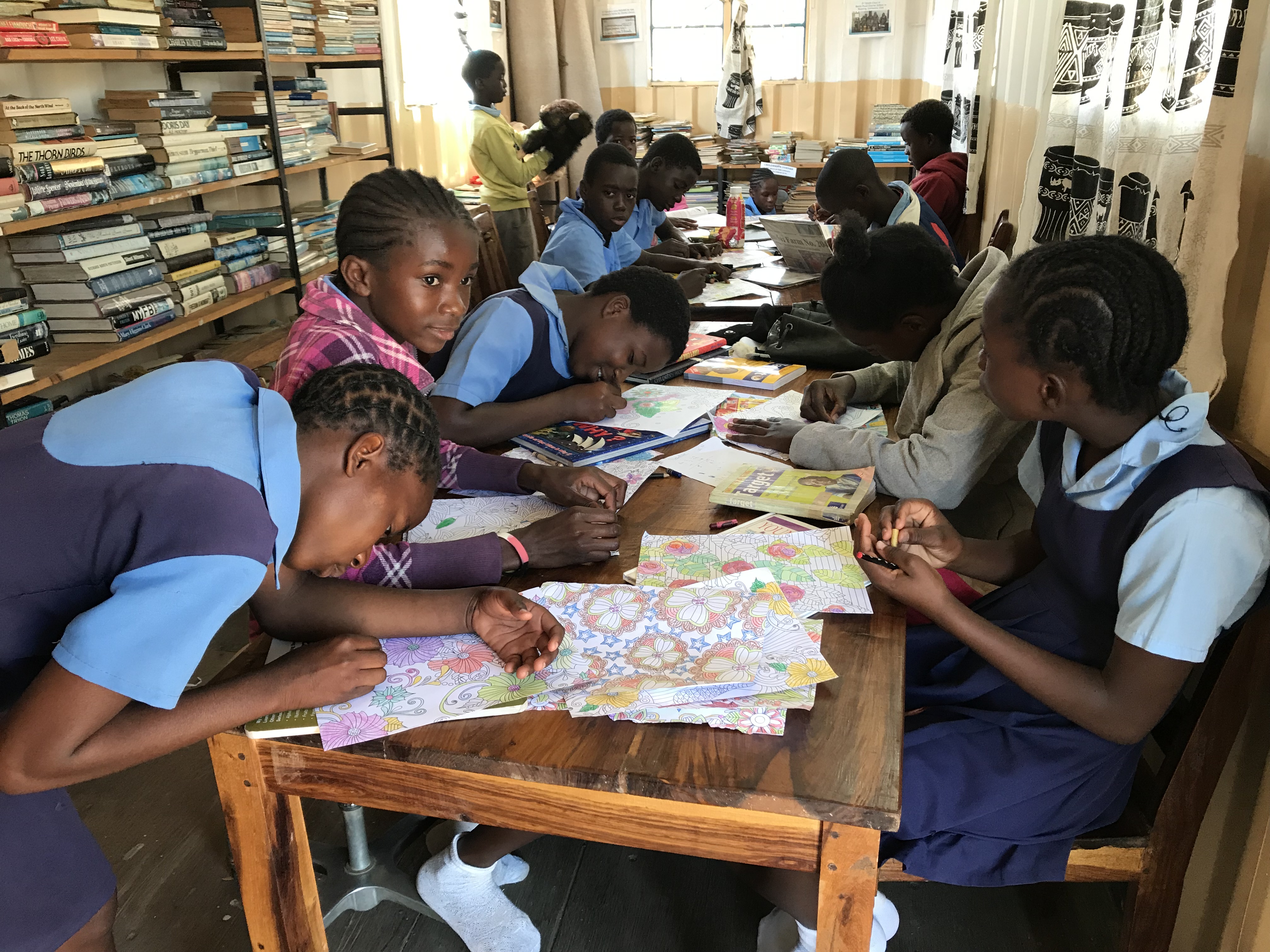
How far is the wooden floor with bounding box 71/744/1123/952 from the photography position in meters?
1.47

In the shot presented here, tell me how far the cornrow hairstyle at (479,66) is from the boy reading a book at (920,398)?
11.8 feet

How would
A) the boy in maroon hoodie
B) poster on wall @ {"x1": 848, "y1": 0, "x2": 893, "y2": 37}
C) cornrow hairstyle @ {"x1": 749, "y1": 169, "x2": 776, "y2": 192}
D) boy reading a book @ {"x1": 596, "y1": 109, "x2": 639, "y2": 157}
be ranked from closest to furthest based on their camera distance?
the boy in maroon hoodie → boy reading a book @ {"x1": 596, "y1": 109, "x2": 639, "y2": 157} → cornrow hairstyle @ {"x1": 749, "y1": 169, "x2": 776, "y2": 192} → poster on wall @ {"x1": 848, "y1": 0, "x2": 893, "y2": 37}

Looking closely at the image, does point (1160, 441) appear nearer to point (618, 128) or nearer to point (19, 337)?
point (19, 337)

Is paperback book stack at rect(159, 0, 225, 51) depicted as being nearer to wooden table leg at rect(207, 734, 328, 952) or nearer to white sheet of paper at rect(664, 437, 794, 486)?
white sheet of paper at rect(664, 437, 794, 486)

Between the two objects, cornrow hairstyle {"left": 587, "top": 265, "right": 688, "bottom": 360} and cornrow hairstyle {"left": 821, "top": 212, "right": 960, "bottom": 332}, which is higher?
cornrow hairstyle {"left": 821, "top": 212, "right": 960, "bottom": 332}

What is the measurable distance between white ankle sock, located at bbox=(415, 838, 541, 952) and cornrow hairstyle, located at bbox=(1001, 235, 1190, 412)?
3.53 ft

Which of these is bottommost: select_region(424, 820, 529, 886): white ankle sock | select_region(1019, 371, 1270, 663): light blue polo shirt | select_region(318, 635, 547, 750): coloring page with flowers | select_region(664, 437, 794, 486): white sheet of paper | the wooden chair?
select_region(424, 820, 529, 886): white ankle sock

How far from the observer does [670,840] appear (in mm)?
866

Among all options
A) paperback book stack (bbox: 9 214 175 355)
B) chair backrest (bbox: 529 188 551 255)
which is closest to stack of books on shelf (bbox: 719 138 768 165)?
chair backrest (bbox: 529 188 551 255)

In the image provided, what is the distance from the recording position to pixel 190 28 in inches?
127

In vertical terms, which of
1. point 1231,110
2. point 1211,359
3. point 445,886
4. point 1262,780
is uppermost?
point 1231,110

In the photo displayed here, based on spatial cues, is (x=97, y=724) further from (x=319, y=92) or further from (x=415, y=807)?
(x=319, y=92)

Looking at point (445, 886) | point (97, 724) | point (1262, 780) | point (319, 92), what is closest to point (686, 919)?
point (445, 886)

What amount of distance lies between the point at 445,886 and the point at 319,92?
3.78m
